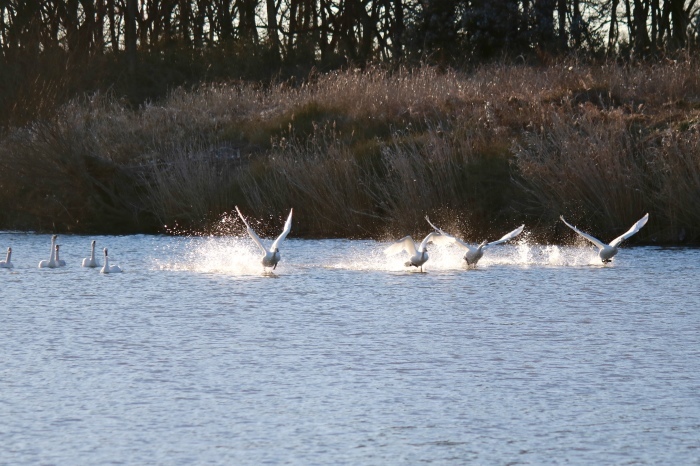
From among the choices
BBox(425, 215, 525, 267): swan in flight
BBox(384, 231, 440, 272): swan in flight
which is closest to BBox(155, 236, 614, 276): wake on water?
BBox(425, 215, 525, 267): swan in flight

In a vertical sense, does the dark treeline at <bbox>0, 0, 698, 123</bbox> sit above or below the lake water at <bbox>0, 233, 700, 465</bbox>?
above

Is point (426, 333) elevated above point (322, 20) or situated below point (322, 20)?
below

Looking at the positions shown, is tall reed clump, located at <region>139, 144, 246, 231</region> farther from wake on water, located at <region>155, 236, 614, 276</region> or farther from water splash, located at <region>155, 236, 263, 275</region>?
wake on water, located at <region>155, 236, 614, 276</region>

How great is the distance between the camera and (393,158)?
1697cm

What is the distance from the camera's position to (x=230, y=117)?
873 inches

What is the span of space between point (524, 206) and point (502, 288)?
5074 millimetres

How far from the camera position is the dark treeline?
25.1 metres

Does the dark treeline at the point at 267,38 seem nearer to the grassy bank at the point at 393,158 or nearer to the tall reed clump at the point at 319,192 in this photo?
the grassy bank at the point at 393,158

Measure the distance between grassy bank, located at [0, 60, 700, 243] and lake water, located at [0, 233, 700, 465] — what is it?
2.49 m

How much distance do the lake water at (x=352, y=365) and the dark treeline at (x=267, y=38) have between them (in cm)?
1213

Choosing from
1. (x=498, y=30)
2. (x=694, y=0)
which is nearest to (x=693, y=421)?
(x=498, y=30)

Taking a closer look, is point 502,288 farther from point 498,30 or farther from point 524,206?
point 498,30

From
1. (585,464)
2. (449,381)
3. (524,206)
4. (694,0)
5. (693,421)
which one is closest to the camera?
(585,464)

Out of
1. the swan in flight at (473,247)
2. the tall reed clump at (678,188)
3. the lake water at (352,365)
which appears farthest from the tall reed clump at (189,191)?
the tall reed clump at (678,188)
